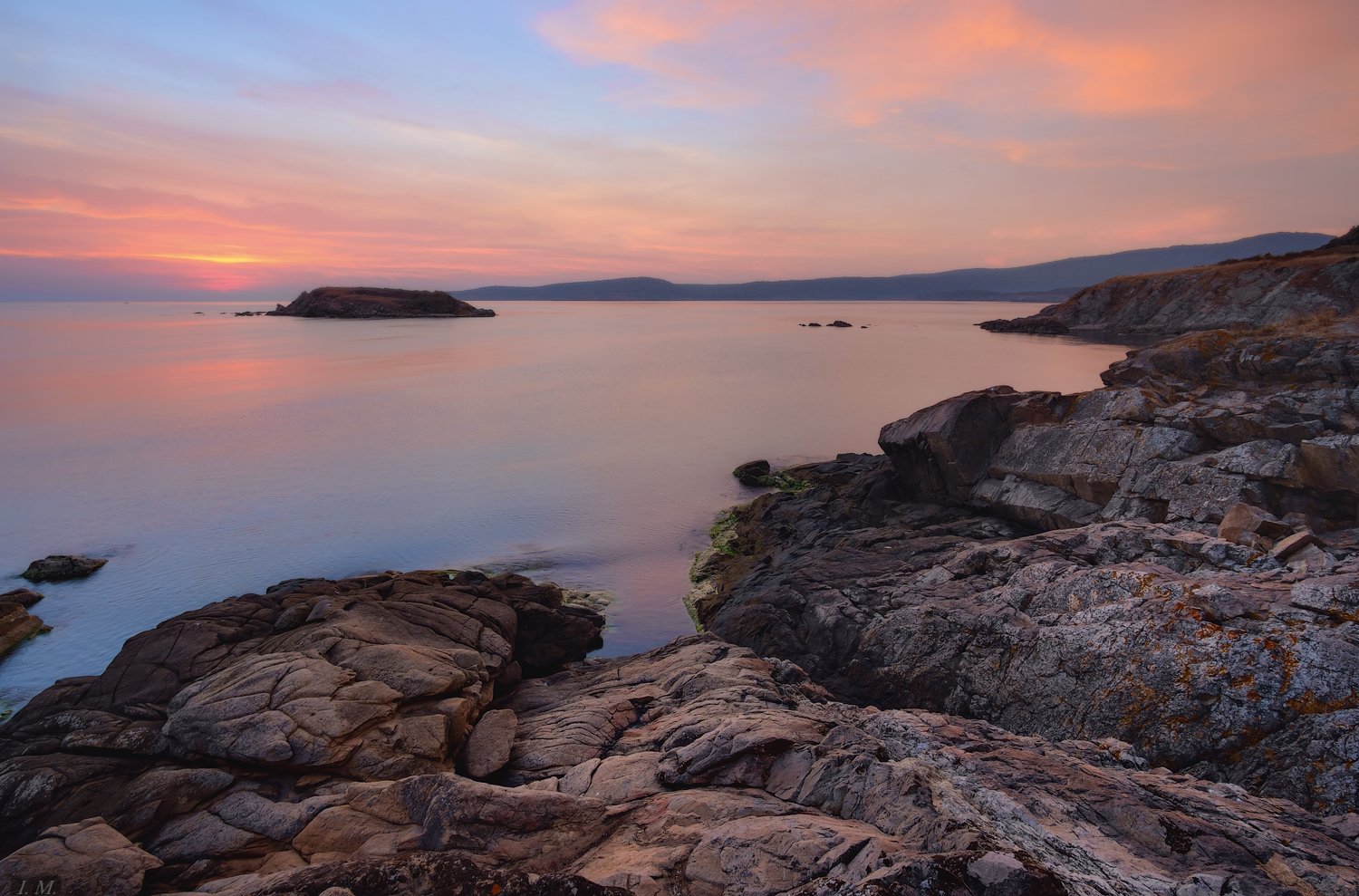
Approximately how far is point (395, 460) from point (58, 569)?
42.5 feet

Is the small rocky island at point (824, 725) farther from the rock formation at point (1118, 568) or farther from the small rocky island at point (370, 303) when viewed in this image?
the small rocky island at point (370, 303)

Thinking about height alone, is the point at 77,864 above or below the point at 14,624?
above

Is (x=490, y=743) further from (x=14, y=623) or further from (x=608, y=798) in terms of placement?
(x=14, y=623)

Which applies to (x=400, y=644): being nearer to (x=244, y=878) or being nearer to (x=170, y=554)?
(x=244, y=878)

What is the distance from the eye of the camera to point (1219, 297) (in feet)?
217

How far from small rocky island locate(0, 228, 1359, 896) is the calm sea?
4937mm

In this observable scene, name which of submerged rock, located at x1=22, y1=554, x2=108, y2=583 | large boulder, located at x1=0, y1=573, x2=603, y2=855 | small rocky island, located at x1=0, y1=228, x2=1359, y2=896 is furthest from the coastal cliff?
submerged rock, located at x1=22, y1=554, x2=108, y2=583

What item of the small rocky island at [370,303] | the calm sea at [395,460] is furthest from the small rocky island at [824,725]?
the small rocky island at [370,303]

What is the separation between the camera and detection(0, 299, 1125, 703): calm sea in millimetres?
16844

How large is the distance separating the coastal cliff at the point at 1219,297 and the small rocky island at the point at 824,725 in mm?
47016

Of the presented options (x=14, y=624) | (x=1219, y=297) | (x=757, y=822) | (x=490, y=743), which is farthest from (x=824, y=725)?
(x=1219, y=297)

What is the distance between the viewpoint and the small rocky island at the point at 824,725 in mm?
4785

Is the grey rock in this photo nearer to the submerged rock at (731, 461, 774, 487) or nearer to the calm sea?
→ the calm sea

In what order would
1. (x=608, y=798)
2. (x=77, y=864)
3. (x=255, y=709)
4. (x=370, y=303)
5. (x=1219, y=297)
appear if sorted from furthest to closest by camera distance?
1. (x=370, y=303)
2. (x=1219, y=297)
3. (x=255, y=709)
4. (x=608, y=798)
5. (x=77, y=864)
